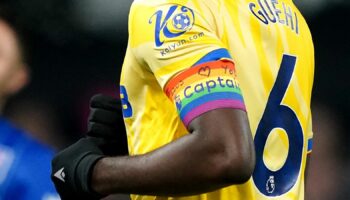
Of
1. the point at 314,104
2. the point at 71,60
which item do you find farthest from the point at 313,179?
the point at 71,60

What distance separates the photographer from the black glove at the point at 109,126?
70.6 inches

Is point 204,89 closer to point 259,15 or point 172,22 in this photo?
point 172,22

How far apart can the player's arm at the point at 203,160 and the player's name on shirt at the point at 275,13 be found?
296 millimetres

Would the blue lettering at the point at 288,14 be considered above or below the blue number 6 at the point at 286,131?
above

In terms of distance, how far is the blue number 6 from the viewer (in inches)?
68.3

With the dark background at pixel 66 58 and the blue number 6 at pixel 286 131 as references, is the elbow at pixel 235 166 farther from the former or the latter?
the dark background at pixel 66 58

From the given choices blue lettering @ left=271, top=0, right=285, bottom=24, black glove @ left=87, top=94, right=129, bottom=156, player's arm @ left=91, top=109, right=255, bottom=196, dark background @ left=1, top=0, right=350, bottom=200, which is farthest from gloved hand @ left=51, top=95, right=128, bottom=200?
dark background @ left=1, top=0, right=350, bottom=200

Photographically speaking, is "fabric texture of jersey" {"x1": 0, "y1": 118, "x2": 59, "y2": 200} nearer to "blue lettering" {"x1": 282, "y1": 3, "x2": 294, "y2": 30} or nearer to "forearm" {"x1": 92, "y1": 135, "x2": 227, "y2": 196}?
"blue lettering" {"x1": 282, "y1": 3, "x2": 294, "y2": 30}

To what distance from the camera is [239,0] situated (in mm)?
1747

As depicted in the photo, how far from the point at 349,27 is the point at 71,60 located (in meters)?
0.95

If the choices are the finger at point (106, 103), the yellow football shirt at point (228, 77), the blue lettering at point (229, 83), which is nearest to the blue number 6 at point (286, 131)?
the yellow football shirt at point (228, 77)

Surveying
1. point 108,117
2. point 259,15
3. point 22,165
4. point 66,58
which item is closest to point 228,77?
point 259,15

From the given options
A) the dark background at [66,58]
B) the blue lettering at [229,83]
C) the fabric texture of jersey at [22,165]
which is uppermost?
the blue lettering at [229,83]

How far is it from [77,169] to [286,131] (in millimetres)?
406
